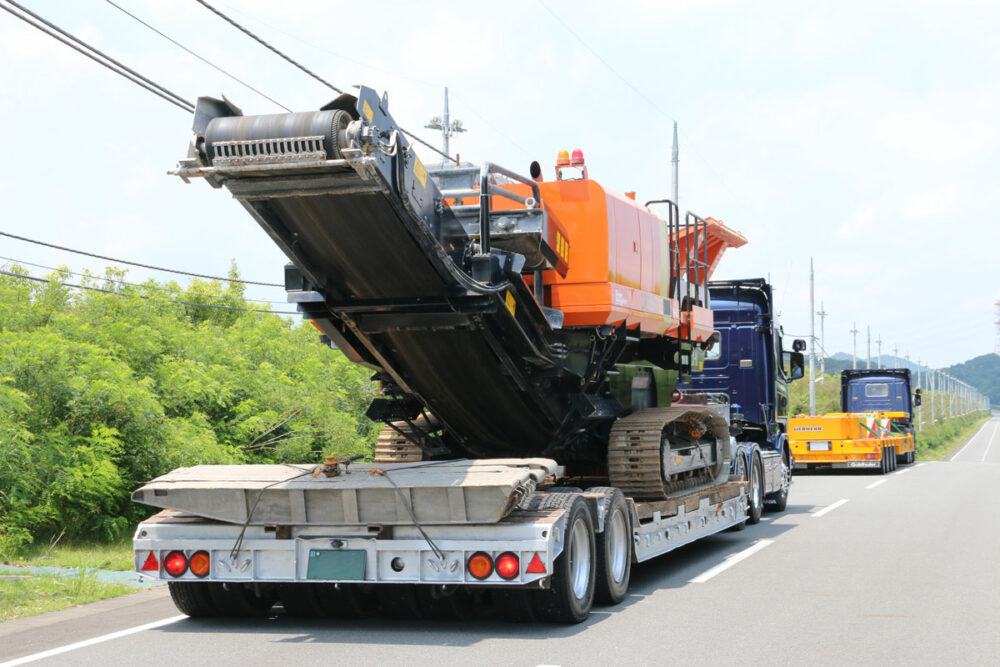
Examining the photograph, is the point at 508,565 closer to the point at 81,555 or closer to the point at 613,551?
the point at 613,551

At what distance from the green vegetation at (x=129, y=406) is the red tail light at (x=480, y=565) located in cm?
628

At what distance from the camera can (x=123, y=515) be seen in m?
13.6

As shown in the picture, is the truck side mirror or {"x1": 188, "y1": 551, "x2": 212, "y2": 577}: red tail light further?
the truck side mirror

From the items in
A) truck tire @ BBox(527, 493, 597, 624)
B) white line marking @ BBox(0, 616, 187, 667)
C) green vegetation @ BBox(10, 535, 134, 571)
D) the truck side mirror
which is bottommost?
Result: white line marking @ BBox(0, 616, 187, 667)

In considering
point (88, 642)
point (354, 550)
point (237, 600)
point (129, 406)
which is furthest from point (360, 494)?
point (129, 406)

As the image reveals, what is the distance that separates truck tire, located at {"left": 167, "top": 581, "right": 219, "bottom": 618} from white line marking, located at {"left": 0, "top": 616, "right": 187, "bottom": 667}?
13cm

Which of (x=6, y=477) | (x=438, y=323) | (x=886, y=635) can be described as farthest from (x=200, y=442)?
(x=886, y=635)

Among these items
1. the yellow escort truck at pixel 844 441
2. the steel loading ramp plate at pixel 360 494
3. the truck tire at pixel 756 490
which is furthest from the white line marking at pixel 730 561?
the yellow escort truck at pixel 844 441

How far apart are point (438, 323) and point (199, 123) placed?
8.00 feet

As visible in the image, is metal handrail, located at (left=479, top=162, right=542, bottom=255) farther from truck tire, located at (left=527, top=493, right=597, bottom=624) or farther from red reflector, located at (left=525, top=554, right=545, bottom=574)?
red reflector, located at (left=525, top=554, right=545, bottom=574)

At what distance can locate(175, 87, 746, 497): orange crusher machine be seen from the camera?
7035mm

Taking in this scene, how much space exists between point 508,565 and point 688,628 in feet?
4.90

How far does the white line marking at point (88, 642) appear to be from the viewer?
7105mm

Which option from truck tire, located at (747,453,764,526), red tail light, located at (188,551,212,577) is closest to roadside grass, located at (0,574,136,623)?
red tail light, located at (188,551,212,577)
